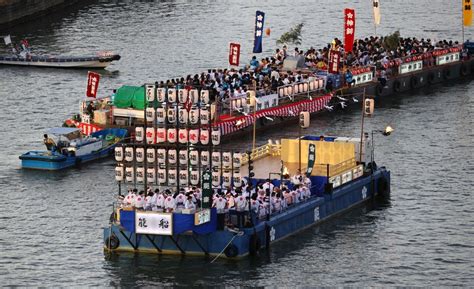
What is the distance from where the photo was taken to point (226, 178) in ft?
285

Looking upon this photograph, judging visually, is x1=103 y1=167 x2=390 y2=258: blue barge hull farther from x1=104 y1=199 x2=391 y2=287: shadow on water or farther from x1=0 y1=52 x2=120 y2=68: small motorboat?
x1=0 y1=52 x2=120 y2=68: small motorboat

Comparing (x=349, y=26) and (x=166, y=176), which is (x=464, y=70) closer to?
(x=349, y=26)

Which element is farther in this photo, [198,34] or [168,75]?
[198,34]

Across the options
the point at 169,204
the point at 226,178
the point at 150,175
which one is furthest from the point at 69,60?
the point at 169,204

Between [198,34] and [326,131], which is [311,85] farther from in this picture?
[198,34]

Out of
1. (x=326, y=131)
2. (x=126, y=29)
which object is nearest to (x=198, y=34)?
(x=126, y=29)

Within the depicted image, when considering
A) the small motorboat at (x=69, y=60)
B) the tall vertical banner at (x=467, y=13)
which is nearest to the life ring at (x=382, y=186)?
the tall vertical banner at (x=467, y=13)

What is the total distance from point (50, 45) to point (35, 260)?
81.6 metres

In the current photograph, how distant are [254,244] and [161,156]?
6.72 meters

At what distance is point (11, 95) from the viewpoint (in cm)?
13600

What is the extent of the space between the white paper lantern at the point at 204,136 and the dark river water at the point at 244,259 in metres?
6.45

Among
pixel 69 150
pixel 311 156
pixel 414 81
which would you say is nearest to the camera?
pixel 311 156

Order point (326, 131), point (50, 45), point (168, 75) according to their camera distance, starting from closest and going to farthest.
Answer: point (326, 131) < point (168, 75) < point (50, 45)

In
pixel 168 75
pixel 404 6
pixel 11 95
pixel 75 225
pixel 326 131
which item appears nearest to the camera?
pixel 75 225
